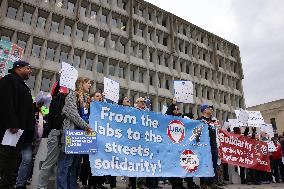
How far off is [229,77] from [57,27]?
27395 millimetres

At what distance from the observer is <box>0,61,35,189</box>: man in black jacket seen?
339 centimetres

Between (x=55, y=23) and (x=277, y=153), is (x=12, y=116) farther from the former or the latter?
(x=55, y=23)

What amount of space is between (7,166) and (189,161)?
4.26 metres

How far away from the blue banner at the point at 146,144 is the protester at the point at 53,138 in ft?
2.30

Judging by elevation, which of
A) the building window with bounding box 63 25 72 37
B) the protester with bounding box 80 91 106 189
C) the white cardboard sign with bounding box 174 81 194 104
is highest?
the building window with bounding box 63 25 72 37

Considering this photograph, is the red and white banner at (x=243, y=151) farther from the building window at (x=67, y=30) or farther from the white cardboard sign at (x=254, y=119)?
the building window at (x=67, y=30)

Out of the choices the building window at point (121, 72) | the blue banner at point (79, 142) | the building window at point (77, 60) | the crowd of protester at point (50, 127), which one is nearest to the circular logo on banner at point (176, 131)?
the crowd of protester at point (50, 127)

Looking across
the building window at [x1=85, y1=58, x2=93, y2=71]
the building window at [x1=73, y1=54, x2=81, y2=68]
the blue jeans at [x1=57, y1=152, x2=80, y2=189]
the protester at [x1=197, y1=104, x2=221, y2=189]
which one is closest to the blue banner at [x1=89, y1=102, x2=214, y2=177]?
the protester at [x1=197, y1=104, x2=221, y2=189]

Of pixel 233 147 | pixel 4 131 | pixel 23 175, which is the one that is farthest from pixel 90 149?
pixel 233 147

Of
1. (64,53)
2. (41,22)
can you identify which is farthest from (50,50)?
(41,22)

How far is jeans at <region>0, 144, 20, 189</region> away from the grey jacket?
1315 millimetres

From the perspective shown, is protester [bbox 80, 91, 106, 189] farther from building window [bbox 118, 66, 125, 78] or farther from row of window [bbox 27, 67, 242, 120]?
building window [bbox 118, 66, 125, 78]

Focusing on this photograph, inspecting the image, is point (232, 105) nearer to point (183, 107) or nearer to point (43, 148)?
point (183, 107)

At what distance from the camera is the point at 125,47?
1278 inches
